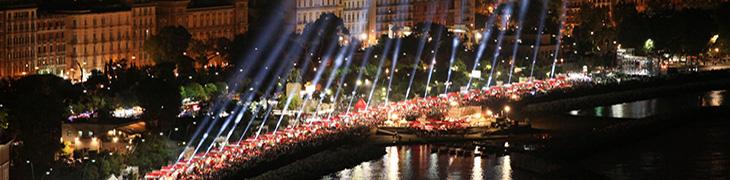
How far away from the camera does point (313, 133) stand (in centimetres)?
6256

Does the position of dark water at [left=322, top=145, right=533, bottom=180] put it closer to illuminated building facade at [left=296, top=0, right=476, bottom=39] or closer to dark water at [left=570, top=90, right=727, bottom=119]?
dark water at [left=570, top=90, right=727, bottom=119]

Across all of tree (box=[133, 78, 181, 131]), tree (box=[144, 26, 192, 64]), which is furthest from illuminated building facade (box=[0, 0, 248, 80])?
tree (box=[133, 78, 181, 131])

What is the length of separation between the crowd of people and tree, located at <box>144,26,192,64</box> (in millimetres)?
15949

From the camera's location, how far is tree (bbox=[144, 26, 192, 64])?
299 feet

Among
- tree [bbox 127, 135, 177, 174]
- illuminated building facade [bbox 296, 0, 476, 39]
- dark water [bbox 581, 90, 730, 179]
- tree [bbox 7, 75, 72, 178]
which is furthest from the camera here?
illuminated building facade [bbox 296, 0, 476, 39]

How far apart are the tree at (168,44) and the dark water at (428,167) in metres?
28.1

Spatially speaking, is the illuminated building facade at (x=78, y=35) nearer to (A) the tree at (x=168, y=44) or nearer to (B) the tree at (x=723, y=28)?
(A) the tree at (x=168, y=44)

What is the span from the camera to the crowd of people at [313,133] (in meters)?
53.0

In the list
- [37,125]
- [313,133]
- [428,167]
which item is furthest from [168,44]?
[37,125]

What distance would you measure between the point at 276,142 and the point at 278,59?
106ft

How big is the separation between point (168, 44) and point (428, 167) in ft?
109

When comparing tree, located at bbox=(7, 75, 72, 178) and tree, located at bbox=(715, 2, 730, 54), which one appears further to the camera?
tree, located at bbox=(715, 2, 730, 54)

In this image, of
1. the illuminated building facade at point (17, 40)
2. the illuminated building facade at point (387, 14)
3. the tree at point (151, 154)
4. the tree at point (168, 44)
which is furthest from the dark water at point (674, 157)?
the illuminated building facade at point (387, 14)

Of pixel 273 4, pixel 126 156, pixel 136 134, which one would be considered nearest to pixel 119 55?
pixel 273 4
